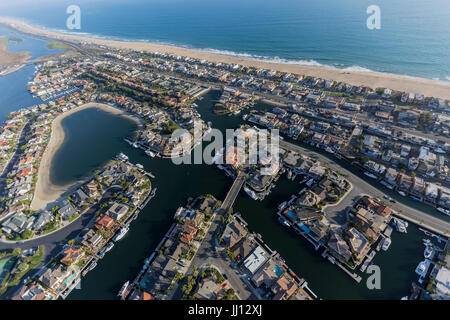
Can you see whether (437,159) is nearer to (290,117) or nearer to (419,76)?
(290,117)

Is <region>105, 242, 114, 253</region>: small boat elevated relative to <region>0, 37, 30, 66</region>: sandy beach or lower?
lower

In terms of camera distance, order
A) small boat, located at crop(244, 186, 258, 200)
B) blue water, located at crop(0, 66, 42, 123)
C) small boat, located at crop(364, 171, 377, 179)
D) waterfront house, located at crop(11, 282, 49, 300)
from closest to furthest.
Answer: waterfront house, located at crop(11, 282, 49, 300)
small boat, located at crop(244, 186, 258, 200)
small boat, located at crop(364, 171, 377, 179)
blue water, located at crop(0, 66, 42, 123)

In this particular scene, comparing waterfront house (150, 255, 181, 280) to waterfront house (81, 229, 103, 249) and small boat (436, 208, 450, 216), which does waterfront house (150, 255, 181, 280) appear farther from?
small boat (436, 208, 450, 216)

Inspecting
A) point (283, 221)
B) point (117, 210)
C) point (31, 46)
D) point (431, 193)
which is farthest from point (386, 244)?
point (31, 46)

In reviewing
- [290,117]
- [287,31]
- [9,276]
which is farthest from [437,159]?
[287,31]

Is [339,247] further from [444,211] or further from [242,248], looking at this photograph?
[444,211]

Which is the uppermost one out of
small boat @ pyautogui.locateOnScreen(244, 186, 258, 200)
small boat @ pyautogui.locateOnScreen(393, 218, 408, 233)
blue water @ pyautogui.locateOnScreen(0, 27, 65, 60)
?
blue water @ pyautogui.locateOnScreen(0, 27, 65, 60)

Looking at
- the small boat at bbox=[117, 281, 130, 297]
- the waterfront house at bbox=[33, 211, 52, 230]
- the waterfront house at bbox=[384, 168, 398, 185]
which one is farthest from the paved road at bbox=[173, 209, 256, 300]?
the waterfront house at bbox=[384, 168, 398, 185]
